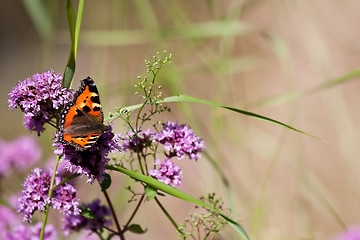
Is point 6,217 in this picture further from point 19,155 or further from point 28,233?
point 28,233

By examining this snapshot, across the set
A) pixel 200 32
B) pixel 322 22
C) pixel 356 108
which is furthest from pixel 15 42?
pixel 200 32

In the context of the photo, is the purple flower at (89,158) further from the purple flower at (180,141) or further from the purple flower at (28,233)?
the purple flower at (28,233)

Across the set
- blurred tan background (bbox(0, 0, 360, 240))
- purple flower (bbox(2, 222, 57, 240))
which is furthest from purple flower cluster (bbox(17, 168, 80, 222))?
blurred tan background (bbox(0, 0, 360, 240))

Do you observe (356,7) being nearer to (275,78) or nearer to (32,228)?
(275,78)

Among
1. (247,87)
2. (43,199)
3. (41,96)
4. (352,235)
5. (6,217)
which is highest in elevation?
(247,87)

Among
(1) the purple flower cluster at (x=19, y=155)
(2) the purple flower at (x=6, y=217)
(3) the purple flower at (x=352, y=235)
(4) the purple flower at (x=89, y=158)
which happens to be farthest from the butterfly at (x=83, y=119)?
(3) the purple flower at (x=352, y=235)

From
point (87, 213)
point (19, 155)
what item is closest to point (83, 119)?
point (87, 213)
